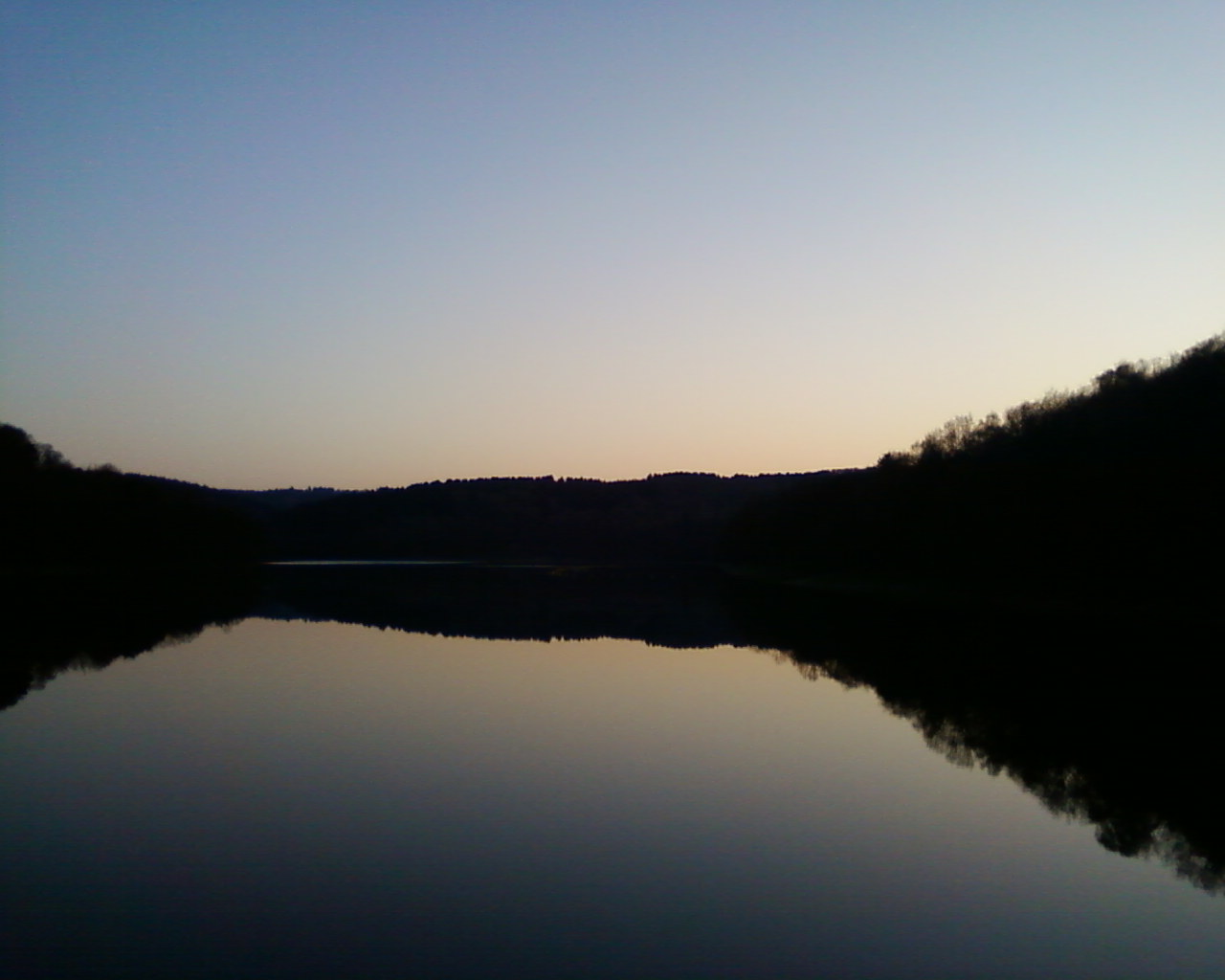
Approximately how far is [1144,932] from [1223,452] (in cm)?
3970

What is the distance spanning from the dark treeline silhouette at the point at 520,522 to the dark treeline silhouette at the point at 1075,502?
293ft

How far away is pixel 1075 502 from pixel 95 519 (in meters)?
71.5

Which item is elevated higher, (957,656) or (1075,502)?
(1075,502)

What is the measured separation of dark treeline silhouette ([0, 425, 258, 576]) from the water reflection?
14332 millimetres

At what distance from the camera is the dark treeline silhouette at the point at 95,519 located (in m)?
75.4

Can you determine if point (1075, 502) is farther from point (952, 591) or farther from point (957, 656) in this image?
point (957, 656)

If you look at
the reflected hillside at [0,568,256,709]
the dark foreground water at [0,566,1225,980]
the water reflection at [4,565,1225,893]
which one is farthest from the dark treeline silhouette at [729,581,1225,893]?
the reflected hillside at [0,568,256,709]

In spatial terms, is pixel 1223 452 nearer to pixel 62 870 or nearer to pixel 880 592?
pixel 880 592

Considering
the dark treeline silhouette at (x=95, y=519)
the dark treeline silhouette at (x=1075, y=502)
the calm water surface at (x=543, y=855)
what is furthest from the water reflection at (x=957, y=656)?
the dark treeline silhouette at (x=95, y=519)

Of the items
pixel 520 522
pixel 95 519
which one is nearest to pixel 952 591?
pixel 95 519

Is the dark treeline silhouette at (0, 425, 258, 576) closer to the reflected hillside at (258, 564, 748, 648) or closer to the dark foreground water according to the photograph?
the reflected hillside at (258, 564, 748, 648)

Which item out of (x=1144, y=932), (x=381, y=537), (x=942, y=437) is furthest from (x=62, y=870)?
(x=381, y=537)

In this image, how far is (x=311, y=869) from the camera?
9.87 meters

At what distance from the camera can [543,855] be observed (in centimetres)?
1049
